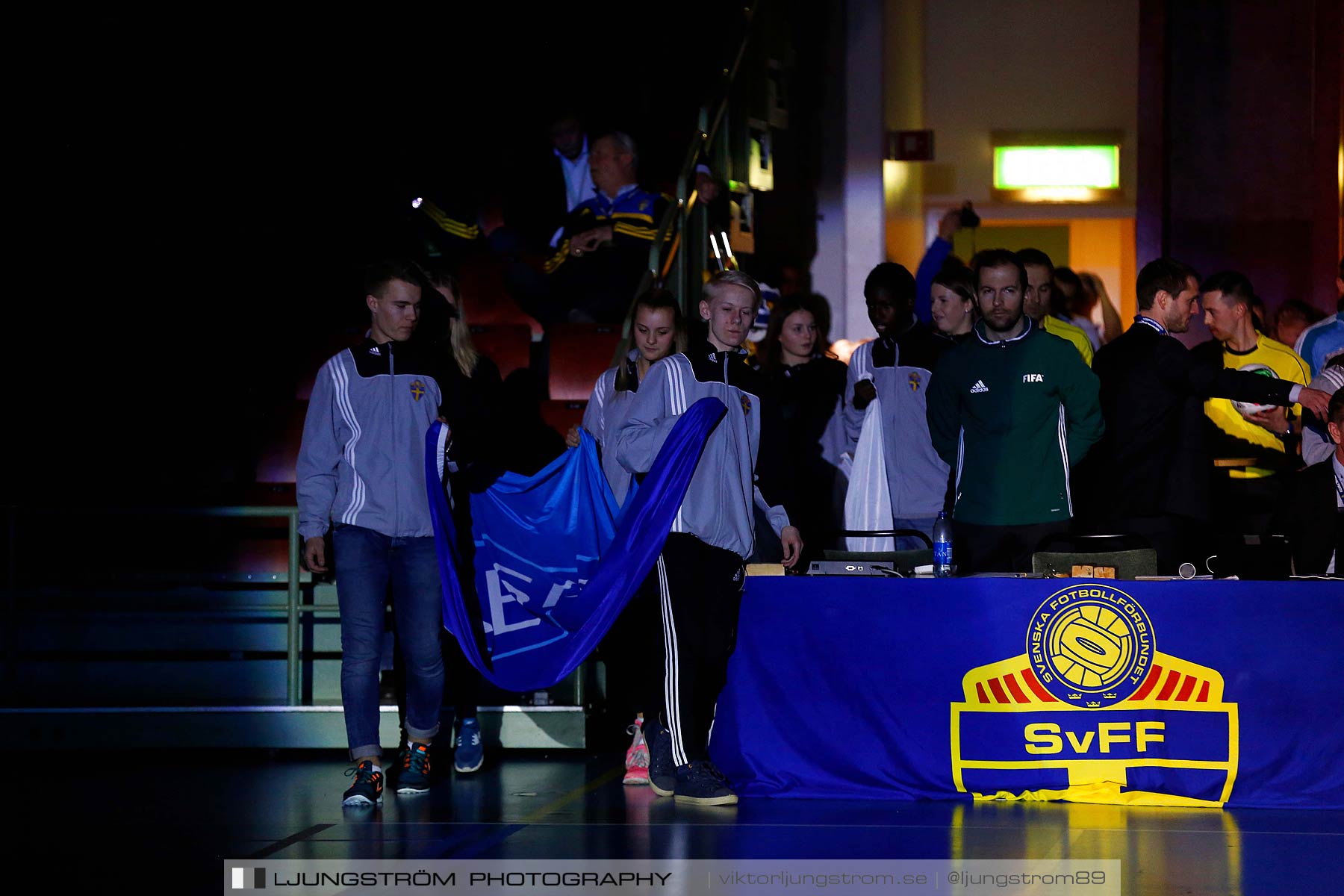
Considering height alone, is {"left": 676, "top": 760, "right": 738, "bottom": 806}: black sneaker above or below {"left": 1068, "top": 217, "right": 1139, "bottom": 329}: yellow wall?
below

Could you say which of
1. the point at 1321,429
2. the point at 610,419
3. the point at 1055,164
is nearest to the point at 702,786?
the point at 610,419

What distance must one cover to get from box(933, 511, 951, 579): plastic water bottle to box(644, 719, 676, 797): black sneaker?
1.11 metres

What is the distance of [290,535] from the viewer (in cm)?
679

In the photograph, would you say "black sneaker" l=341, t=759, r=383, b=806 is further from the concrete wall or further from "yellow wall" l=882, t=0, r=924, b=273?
the concrete wall

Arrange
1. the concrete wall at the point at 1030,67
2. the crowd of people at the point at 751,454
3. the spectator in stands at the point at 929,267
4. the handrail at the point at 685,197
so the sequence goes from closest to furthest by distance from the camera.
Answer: the crowd of people at the point at 751,454
the handrail at the point at 685,197
the spectator in stands at the point at 929,267
the concrete wall at the point at 1030,67

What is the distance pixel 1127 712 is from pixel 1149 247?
7168mm

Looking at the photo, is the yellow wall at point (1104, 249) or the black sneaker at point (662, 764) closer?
the black sneaker at point (662, 764)

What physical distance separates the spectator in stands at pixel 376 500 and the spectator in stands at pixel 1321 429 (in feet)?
11.8

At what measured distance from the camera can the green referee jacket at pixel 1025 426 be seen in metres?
6.04

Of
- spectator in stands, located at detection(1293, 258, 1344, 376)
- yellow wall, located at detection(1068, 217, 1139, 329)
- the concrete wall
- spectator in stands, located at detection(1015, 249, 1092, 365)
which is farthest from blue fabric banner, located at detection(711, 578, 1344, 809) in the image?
yellow wall, located at detection(1068, 217, 1139, 329)

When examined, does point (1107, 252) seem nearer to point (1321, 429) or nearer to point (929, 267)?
point (929, 267)

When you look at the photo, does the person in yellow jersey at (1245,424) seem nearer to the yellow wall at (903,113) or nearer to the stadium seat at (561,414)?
the stadium seat at (561,414)

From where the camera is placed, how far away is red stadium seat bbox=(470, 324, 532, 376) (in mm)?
8641

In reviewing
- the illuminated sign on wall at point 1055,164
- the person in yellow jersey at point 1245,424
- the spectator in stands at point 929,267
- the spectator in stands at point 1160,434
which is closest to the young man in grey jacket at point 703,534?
the spectator in stands at point 1160,434
